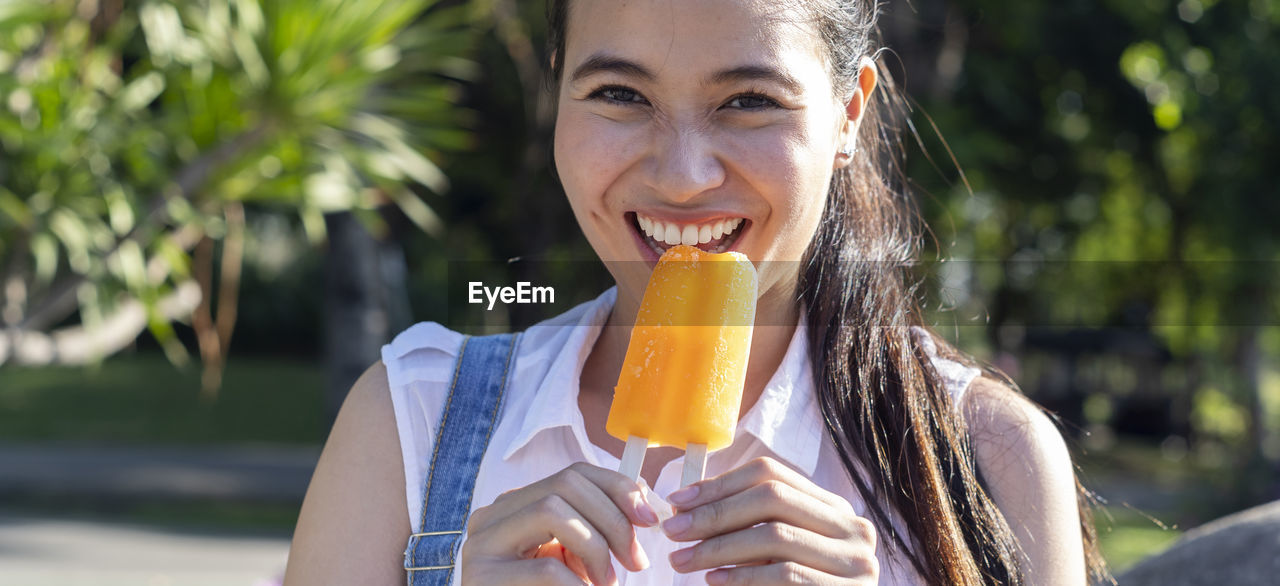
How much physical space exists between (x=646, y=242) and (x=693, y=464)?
1.16 ft

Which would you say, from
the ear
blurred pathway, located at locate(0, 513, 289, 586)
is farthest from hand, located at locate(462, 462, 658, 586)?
blurred pathway, located at locate(0, 513, 289, 586)

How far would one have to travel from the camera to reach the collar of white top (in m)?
1.71

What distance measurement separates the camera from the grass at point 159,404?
52.9 ft

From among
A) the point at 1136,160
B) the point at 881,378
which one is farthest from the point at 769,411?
the point at 1136,160

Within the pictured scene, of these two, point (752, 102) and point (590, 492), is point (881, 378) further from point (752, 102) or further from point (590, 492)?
point (590, 492)

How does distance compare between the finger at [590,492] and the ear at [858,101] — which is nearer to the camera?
the finger at [590,492]

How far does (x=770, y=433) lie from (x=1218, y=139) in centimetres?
591

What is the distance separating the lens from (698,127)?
1.56 meters

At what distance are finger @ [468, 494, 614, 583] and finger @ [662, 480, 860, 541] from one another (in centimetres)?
9

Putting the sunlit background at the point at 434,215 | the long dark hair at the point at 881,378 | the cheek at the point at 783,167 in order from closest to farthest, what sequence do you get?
the cheek at the point at 783,167 → the long dark hair at the point at 881,378 → the sunlit background at the point at 434,215

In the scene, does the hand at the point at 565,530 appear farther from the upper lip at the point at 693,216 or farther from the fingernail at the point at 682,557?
the upper lip at the point at 693,216

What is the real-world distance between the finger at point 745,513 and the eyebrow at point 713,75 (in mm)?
552

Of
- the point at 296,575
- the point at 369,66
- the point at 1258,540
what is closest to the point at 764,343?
the point at 296,575

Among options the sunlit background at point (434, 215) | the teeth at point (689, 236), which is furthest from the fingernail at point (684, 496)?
the sunlit background at point (434, 215)
